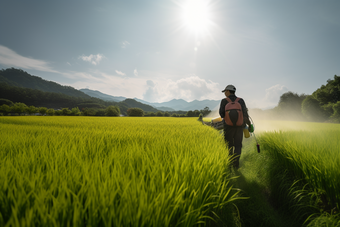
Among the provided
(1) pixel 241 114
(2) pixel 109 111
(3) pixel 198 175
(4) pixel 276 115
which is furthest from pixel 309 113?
(2) pixel 109 111

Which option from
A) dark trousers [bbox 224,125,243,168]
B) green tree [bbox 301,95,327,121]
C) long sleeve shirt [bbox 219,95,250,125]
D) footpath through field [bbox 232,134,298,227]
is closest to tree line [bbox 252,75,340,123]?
green tree [bbox 301,95,327,121]

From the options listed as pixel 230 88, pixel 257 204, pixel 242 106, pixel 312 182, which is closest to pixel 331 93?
pixel 242 106

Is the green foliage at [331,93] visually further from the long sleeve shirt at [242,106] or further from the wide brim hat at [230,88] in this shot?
the wide brim hat at [230,88]

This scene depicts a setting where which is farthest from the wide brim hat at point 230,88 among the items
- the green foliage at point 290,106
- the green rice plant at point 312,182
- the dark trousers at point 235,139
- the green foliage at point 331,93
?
the green foliage at point 290,106

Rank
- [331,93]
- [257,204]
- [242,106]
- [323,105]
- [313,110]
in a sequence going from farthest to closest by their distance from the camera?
→ [313,110], [323,105], [331,93], [242,106], [257,204]

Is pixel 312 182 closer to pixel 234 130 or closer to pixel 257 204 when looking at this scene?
pixel 257 204

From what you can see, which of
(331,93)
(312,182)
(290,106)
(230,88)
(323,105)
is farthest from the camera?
(290,106)

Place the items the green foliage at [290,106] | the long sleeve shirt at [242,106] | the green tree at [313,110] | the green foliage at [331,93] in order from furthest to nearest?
the green foliage at [290,106]
the green tree at [313,110]
the green foliage at [331,93]
the long sleeve shirt at [242,106]

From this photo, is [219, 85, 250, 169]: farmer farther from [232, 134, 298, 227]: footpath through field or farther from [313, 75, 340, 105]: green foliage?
[313, 75, 340, 105]: green foliage

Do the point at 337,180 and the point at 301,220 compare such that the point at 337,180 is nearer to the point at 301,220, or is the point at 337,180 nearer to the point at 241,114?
the point at 301,220

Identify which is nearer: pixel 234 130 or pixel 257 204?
pixel 257 204

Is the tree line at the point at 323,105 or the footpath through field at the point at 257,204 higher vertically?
the tree line at the point at 323,105

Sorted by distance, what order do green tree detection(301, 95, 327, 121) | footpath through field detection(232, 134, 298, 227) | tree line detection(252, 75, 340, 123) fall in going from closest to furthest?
1. footpath through field detection(232, 134, 298, 227)
2. tree line detection(252, 75, 340, 123)
3. green tree detection(301, 95, 327, 121)

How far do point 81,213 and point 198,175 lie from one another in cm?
113
